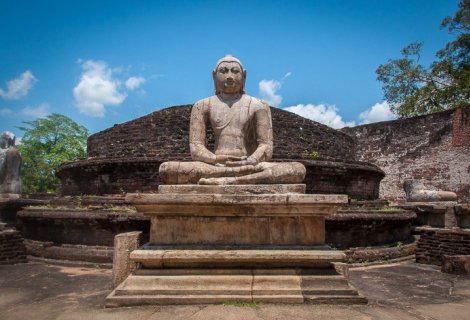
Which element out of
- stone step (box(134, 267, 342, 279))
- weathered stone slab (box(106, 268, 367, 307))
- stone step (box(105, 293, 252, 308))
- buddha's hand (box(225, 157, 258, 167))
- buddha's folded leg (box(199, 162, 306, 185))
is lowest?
stone step (box(105, 293, 252, 308))

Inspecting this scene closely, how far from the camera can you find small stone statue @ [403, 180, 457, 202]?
9812mm

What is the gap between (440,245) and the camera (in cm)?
621

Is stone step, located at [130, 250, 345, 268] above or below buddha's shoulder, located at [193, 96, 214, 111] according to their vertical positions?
below

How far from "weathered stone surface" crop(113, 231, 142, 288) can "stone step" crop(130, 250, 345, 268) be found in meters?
0.95

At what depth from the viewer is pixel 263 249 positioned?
316cm

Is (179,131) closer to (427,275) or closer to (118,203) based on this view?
(118,203)

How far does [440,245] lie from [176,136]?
6361 millimetres

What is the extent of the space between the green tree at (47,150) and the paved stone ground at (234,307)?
81.5 ft

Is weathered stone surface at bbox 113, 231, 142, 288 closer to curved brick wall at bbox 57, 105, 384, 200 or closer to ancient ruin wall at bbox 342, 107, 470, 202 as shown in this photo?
curved brick wall at bbox 57, 105, 384, 200

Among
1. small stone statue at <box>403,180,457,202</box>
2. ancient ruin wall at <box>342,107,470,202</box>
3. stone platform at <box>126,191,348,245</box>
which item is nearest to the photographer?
stone platform at <box>126,191,348,245</box>

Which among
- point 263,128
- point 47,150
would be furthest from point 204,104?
point 47,150

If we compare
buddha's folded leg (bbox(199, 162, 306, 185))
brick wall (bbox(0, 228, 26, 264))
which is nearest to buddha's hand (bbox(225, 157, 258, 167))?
buddha's folded leg (bbox(199, 162, 306, 185))

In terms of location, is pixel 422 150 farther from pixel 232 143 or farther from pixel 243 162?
pixel 243 162

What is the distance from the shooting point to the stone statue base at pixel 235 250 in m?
2.96
